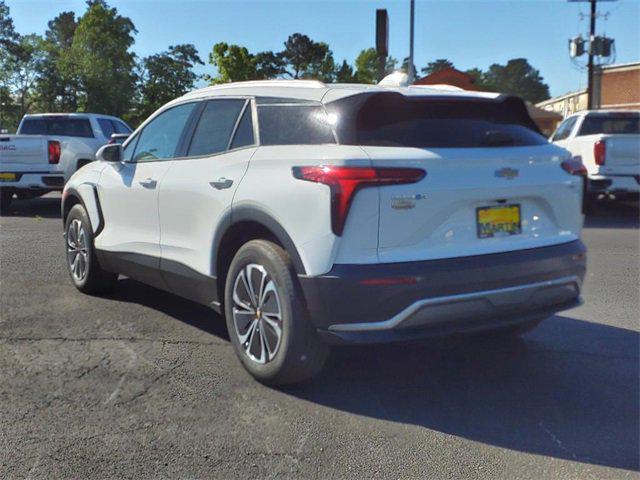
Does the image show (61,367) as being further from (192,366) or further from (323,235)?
(323,235)

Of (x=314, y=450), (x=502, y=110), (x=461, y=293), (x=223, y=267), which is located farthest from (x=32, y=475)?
(x=502, y=110)

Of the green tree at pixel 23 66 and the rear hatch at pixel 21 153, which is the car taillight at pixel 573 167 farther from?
the green tree at pixel 23 66

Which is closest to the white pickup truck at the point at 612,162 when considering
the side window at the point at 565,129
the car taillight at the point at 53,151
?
the side window at the point at 565,129

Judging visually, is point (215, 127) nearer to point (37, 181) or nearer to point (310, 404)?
point (310, 404)

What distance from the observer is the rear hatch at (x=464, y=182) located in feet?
11.5

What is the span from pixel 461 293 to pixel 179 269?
A: 2.07 meters

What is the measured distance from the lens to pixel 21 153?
41.5 feet

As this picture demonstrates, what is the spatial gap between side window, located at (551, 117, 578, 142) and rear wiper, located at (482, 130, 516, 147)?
34.4 feet

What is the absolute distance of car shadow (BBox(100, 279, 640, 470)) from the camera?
3.44 metres

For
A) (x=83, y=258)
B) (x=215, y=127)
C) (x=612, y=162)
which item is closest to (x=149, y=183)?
(x=215, y=127)

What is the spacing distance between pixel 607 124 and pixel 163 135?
1059 cm

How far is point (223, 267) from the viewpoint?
4371 mm

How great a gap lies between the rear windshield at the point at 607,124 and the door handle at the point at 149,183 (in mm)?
10305

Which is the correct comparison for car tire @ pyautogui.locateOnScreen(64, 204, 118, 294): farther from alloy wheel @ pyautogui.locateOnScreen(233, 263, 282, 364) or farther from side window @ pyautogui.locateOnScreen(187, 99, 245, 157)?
alloy wheel @ pyautogui.locateOnScreen(233, 263, 282, 364)
